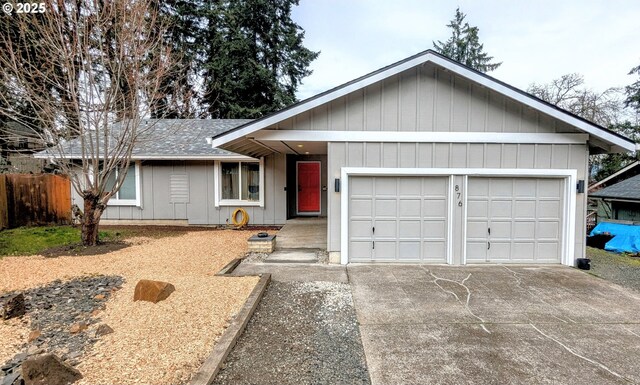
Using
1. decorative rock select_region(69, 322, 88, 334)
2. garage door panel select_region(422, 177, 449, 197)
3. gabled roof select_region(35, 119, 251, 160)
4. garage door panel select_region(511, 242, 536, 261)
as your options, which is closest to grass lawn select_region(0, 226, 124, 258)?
gabled roof select_region(35, 119, 251, 160)

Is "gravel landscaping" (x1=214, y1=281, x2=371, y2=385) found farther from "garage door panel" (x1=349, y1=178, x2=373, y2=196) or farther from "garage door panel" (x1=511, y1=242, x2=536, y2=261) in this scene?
"garage door panel" (x1=511, y1=242, x2=536, y2=261)

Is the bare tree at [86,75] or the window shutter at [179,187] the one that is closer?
the bare tree at [86,75]

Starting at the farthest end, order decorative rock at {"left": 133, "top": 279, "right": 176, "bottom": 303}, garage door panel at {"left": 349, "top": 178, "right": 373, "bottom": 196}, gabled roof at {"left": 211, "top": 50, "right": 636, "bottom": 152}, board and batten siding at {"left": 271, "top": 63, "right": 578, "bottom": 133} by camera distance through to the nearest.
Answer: garage door panel at {"left": 349, "top": 178, "right": 373, "bottom": 196} → board and batten siding at {"left": 271, "top": 63, "right": 578, "bottom": 133} → gabled roof at {"left": 211, "top": 50, "right": 636, "bottom": 152} → decorative rock at {"left": 133, "top": 279, "right": 176, "bottom": 303}

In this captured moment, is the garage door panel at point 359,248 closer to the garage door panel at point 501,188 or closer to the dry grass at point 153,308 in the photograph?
the dry grass at point 153,308

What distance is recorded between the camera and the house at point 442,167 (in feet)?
21.1

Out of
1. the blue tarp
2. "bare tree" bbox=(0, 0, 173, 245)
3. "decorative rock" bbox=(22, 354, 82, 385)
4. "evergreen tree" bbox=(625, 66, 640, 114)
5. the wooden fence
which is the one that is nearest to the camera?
"decorative rock" bbox=(22, 354, 82, 385)

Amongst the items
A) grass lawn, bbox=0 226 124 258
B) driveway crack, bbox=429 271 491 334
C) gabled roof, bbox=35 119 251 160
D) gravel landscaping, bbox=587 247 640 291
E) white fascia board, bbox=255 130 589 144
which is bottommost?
gravel landscaping, bbox=587 247 640 291

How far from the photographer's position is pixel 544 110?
6.11 m

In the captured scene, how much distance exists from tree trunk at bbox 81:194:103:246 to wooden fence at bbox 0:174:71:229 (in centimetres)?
504

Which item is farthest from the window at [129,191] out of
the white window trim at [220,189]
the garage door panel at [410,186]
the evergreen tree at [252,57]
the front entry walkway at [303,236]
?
the evergreen tree at [252,57]

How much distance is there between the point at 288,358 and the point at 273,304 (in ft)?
4.49

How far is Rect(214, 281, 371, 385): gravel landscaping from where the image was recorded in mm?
2836

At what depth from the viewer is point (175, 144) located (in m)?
11.6

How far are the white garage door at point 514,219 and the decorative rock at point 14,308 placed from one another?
734cm
